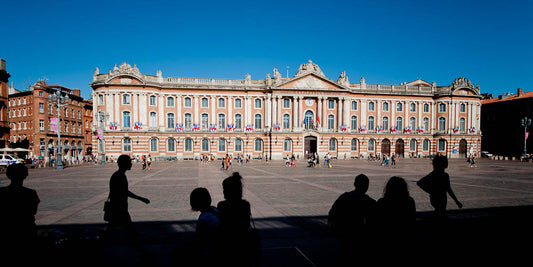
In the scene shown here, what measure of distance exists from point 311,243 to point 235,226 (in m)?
3.75

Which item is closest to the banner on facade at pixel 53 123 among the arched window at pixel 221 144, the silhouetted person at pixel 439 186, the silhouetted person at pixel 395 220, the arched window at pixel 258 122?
the arched window at pixel 221 144

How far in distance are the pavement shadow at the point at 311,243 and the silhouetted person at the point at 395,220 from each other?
2 cm

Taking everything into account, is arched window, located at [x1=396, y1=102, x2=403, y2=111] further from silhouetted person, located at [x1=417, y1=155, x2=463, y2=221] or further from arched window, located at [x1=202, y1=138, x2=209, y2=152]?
silhouetted person, located at [x1=417, y1=155, x2=463, y2=221]

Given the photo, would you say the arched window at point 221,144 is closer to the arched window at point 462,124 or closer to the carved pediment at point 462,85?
the carved pediment at point 462,85

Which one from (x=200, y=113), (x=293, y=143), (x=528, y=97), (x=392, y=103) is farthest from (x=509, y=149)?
(x=200, y=113)

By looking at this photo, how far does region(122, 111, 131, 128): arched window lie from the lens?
4450cm

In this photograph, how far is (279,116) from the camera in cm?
4853

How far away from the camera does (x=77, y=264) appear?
13.9ft

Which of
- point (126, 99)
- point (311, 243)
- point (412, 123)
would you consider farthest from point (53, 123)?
point (412, 123)

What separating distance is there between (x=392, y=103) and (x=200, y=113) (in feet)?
112

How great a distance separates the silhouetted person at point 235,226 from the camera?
3244 millimetres

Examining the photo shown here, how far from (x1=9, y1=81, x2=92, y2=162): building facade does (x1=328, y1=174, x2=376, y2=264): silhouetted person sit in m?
55.4

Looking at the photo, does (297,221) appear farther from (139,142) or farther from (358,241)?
(139,142)

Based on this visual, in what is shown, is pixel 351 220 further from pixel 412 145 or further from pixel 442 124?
pixel 442 124
